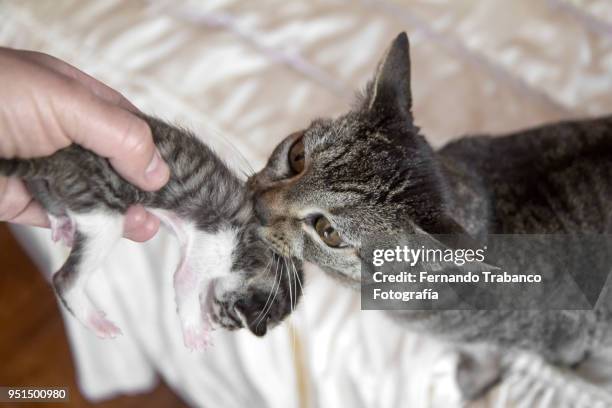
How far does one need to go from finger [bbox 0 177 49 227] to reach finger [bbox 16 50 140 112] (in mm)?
144

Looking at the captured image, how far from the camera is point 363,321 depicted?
3.70 ft

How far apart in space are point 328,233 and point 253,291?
6.4 inches

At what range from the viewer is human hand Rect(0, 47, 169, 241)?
0.58 m

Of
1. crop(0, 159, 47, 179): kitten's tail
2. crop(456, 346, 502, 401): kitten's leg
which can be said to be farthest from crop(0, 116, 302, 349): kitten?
crop(456, 346, 502, 401): kitten's leg

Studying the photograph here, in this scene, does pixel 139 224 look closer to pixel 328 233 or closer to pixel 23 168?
pixel 23 168

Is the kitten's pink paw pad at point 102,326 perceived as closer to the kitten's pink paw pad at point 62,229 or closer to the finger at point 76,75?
the kitten's pink paw pad at point 62,229

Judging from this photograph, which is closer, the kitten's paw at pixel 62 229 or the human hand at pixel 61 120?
the human hand at pixel 61 120

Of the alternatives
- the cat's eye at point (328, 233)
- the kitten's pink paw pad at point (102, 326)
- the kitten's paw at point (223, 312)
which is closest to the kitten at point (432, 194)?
the cat's eye at point (328, 233)

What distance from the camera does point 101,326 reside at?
2.21 ft

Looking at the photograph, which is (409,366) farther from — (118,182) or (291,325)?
(118,182)

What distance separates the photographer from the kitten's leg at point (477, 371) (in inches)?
43.6

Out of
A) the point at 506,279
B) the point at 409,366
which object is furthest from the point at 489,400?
the point at 506,279

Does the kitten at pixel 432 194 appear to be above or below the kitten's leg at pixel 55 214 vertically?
above

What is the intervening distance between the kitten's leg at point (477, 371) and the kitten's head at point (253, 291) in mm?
530
